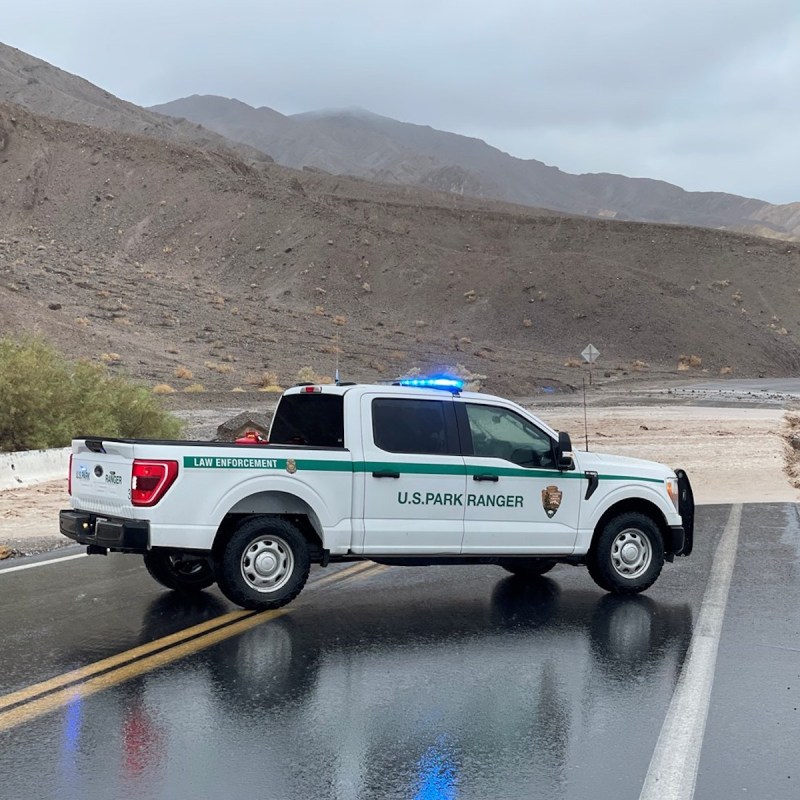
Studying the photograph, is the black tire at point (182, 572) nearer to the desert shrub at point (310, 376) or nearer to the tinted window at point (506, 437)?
the tinted window at point (506, 437)

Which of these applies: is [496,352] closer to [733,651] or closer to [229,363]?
[229,363]

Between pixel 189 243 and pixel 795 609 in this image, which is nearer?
pixel 795 609

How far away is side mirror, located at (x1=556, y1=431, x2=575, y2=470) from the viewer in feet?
30.3

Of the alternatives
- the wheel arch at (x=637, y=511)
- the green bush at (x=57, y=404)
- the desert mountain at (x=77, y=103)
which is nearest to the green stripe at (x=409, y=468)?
the wheel arch at (x=637, y=511)

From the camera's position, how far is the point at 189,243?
86.4 metres

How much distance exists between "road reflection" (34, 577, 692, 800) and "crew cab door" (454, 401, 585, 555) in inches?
24.6

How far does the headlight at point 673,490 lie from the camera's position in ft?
32.5

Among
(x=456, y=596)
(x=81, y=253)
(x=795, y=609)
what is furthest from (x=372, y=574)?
(x=81, y=253)

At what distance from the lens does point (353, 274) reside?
85.2 metres

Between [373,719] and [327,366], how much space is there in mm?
49973

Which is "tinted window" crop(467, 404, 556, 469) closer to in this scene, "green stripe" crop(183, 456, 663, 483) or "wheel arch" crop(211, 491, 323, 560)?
"green stripe" crop(183, 456, 663, 483)

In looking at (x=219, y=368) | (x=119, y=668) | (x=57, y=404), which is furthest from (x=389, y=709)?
(x=219, y=368)

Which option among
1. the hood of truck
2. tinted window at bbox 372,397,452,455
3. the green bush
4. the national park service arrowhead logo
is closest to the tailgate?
tinted window at bbox 372,397,452,455

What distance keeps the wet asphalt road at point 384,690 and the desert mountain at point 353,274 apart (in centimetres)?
4467
